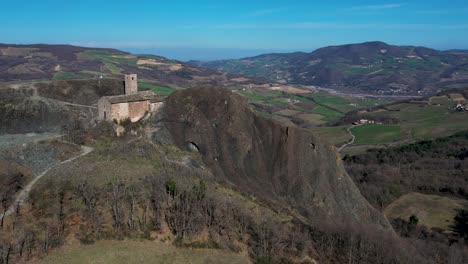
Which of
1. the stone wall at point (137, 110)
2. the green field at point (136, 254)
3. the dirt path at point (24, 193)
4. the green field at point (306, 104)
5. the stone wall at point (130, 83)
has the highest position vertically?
the stone wall at point (130, 83)

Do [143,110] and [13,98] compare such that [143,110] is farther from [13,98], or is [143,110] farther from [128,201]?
[128,201]

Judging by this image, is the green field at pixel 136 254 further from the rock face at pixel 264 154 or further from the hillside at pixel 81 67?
the hillside at pixel 81 67

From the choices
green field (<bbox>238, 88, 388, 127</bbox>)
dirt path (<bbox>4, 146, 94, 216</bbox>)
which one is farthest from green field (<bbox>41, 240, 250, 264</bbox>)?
green field (<bbox>238, 88, 388, 127</bbox>)

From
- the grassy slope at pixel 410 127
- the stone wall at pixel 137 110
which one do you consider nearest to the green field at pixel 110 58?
the grassy slope at pixel 410 127

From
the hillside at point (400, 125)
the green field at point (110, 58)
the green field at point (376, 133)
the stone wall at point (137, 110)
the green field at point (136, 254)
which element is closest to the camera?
the green field at point (136, 254)

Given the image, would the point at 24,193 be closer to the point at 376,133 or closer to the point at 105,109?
the point at 105,109

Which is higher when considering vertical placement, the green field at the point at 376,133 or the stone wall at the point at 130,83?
the stone wall at the point at 130,83

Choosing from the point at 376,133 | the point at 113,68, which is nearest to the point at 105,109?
the point at 376,133

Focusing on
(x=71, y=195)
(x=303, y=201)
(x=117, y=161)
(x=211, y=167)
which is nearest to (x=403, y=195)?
(x=303, y=201)

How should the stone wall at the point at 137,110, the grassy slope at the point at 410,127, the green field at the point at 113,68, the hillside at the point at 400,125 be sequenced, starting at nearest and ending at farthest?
the stone wall at the point at 137,110
the hillside at the point at 400,125
the grassy slope at the point at 410,127
the green field at the point at 113,68
